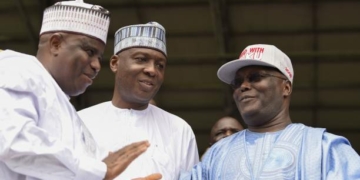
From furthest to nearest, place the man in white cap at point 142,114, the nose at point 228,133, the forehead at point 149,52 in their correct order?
the nose at point 228,133 < the forehead at point 149,52 < the man in white cap at point 142,114

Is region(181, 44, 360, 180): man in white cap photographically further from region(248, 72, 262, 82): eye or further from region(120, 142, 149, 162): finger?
region(120, 142, 149, 162): finger

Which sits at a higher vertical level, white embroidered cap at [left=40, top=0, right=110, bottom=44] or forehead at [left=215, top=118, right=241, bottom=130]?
white embroidered cap at [left=40, top=0, right=110, bottom=44]

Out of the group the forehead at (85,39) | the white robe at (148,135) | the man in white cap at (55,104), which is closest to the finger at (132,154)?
the man in white cap at (55,104)

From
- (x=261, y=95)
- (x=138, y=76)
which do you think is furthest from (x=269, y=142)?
(x=138, y=76)

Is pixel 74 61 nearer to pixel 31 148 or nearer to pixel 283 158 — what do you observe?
pixel 31 148

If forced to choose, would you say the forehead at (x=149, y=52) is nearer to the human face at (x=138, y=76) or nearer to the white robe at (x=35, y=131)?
the human face at (x=138, y=76)

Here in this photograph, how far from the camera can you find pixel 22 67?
2.07 metres

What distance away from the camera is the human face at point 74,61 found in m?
2.21

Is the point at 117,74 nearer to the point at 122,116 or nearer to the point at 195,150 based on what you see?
the point at 122,116

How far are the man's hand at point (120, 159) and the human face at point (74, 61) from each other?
253 mm

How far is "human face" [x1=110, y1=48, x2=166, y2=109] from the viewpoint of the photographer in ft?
10.2

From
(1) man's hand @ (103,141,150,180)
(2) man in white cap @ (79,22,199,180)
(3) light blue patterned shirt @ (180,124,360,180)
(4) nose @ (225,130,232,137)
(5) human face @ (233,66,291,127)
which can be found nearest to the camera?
(1) man's hand @ (103,141,150,180)

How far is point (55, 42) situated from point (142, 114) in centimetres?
100

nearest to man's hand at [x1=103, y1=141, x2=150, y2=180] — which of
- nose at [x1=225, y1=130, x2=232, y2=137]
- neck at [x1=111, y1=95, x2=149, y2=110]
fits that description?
neck at [x1=111, y1=95, x2=149, y2=110]
